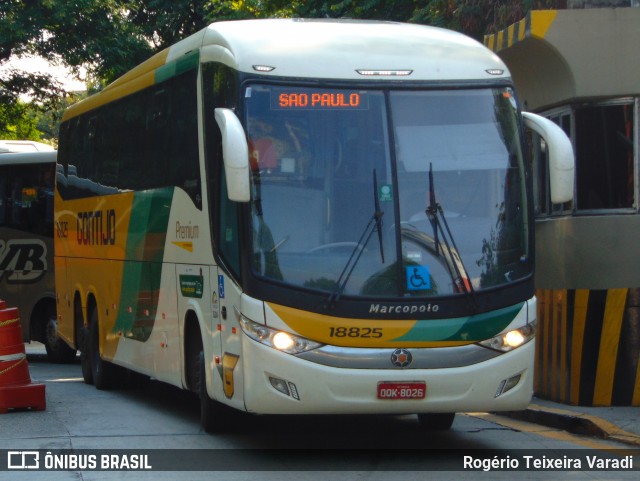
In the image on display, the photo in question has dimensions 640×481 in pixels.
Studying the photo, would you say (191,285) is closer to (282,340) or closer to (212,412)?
(212,412)

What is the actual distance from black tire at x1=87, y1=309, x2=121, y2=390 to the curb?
5.50 metres

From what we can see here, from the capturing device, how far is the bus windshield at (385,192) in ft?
30.7

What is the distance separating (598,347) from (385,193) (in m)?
4.36

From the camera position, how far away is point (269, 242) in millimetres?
9461

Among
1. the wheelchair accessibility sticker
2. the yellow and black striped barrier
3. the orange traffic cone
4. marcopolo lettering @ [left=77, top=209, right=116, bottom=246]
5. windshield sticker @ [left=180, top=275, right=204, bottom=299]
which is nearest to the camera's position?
the wheelchair accessibility sticker

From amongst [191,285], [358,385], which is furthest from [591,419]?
[191,285]

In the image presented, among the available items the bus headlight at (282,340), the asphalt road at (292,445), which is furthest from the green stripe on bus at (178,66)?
the asphalt road at (292,445)

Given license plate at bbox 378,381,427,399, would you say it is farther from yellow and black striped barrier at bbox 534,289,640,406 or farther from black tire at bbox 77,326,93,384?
black tire at bbox 77,326,93,384

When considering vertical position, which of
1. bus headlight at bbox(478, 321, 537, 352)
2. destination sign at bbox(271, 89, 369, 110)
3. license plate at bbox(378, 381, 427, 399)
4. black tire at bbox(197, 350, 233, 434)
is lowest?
black tire at bbox(197, 350, 233, 434)

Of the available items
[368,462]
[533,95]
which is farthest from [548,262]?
[368,462]

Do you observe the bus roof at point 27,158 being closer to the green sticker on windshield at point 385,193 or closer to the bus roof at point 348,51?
the bus roof at point 348,51

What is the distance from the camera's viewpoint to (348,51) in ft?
32.8

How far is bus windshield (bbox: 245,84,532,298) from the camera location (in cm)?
937

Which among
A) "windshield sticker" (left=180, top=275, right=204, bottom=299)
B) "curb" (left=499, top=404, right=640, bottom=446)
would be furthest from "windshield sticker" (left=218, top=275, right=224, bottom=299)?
"curb" (left=499, top=404, right=640, bottom=446)
